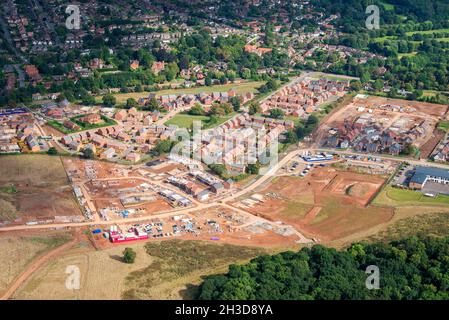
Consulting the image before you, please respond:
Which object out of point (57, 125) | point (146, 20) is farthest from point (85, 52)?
point (57, 125)

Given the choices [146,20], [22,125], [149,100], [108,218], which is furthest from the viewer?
[146,20]

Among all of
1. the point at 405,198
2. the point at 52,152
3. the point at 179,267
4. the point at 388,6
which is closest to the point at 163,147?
the point at 52,152

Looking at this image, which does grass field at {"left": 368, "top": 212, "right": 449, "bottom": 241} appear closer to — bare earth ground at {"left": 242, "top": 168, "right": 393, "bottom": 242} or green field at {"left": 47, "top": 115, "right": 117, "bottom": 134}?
bare earth ground at {"left": 242, "top": 168, "right": 393, "bottom": 242}

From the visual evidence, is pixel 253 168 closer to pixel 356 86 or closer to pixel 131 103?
pixel 131 103

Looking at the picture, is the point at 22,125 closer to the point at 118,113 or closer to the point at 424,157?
the point at 118,113

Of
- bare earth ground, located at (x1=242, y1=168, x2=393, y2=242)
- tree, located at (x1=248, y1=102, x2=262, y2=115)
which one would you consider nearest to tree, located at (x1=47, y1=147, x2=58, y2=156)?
bare earth ground, located at (x1=242, y1=168, x2=393, y2=242)

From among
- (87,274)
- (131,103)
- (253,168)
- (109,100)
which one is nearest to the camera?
(87,274)

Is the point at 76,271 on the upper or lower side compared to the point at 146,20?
lower
